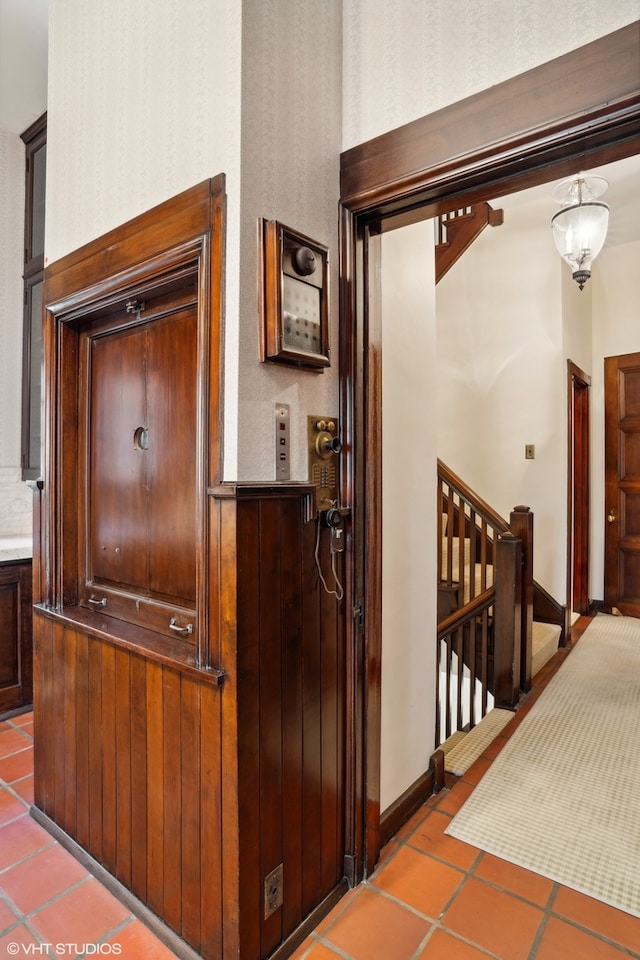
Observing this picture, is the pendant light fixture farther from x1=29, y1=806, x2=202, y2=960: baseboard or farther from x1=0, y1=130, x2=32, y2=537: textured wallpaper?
x1=29, y1=806, x2=202, y2=960: baseboard

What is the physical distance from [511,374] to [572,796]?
3477 mm

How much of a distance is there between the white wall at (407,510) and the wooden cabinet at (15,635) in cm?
212

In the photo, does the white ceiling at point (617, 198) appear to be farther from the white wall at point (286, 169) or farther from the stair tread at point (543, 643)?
the stair tread at point (543, 643)

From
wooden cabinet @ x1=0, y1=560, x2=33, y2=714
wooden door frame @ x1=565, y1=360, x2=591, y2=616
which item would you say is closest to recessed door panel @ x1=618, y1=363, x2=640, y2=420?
wooden door frame @ x1=565, y1=360, x2=591, y2=616

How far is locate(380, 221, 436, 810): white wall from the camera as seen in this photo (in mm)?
1923

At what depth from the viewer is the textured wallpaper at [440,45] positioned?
4.19 ft

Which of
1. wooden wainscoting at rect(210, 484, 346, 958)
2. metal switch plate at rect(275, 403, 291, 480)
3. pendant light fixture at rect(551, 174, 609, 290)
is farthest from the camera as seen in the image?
pendant light fixture at rect(551, 174, 609, 290)

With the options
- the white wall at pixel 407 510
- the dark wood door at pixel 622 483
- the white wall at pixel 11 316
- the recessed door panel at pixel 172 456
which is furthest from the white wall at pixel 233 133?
the dark wood door at pixel 622 483

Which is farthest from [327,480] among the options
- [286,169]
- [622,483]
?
[622,483]

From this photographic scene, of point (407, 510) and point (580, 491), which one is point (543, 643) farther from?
point (407, 510)

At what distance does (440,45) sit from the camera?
4.83ft

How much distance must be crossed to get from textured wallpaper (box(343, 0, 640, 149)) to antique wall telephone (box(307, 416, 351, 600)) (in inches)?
36.1

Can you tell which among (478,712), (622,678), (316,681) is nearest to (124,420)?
(316,681)

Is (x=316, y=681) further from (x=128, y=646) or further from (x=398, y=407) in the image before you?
(x=398, y=407)
